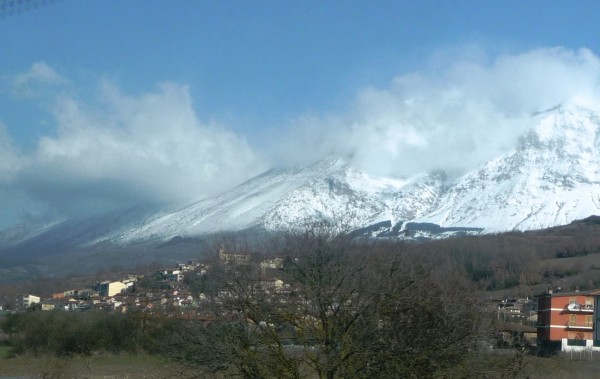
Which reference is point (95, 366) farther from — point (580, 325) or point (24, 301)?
point (580, 325)

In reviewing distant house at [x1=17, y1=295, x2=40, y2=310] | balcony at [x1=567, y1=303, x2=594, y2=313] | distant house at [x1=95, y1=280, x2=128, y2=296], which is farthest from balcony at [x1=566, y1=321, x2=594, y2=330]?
distant house at [x1=17, y1=295, x2=40, y2=310]

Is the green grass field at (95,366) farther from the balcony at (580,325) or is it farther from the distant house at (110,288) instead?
the balcony at (580,325)

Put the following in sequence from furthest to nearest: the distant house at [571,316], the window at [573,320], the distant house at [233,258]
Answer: the window at [573,320]
the distant house at [571,316]
the distant house at [233,258]

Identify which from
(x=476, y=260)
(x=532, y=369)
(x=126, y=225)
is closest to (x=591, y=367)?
(x=532, y=369)

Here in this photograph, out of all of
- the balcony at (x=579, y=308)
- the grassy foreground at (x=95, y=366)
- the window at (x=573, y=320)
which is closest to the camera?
the grassy foreground at (x=95, y=366)

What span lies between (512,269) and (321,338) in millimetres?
67815

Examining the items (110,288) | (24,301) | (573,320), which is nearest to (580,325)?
(573,320)

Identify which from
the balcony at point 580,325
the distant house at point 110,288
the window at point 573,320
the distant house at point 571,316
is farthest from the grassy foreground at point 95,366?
the window at point 573,320

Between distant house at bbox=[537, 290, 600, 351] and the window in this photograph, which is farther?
the window

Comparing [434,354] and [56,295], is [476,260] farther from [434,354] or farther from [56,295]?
[434,354]

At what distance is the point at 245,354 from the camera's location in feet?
36.1

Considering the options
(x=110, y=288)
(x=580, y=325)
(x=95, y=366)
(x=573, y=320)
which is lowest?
(x=95, y=366)

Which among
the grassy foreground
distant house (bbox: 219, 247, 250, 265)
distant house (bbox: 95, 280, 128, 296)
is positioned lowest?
the grassy foreground

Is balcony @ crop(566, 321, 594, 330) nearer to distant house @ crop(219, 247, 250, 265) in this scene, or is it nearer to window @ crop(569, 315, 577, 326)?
window @ crop(569, 315, 577, 326)
